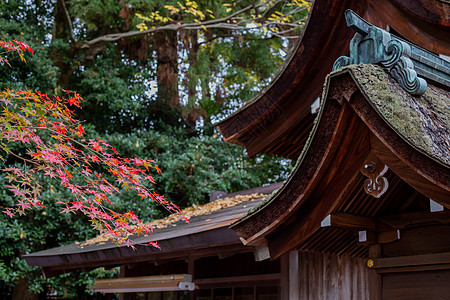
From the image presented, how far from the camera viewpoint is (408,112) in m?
2.83

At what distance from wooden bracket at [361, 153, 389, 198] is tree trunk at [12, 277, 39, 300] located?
998cm

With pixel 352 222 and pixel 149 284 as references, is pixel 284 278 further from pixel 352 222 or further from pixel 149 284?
pixel 149 284

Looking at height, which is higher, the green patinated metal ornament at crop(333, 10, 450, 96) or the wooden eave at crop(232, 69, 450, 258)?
the green patinated metal ornament at crop(333, 10, 450, 96)

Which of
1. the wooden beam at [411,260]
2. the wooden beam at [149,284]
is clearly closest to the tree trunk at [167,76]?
the wooden beam at [149,284]

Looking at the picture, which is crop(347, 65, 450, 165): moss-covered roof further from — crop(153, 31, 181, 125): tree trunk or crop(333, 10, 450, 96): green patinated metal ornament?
crop(153, 31, 181, 125): tree trunk

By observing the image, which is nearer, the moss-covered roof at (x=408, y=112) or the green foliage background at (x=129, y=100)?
the moss-covered roof at (x=408, y=112)

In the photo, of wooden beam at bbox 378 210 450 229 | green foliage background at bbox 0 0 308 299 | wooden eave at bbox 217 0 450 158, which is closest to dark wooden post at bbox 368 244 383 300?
wooden beam at bbox 378 210 450 229

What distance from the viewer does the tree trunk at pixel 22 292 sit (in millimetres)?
11242

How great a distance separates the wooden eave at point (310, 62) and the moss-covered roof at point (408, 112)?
1494 millimetres

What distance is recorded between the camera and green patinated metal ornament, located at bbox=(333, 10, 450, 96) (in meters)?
3.04

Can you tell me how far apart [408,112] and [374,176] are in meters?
0.41

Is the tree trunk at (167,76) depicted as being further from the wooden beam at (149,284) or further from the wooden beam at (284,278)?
the wooden beam at (284,278)

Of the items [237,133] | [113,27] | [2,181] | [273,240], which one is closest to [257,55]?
[113,27]

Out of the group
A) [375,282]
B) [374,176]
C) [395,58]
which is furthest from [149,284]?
[395,58]
